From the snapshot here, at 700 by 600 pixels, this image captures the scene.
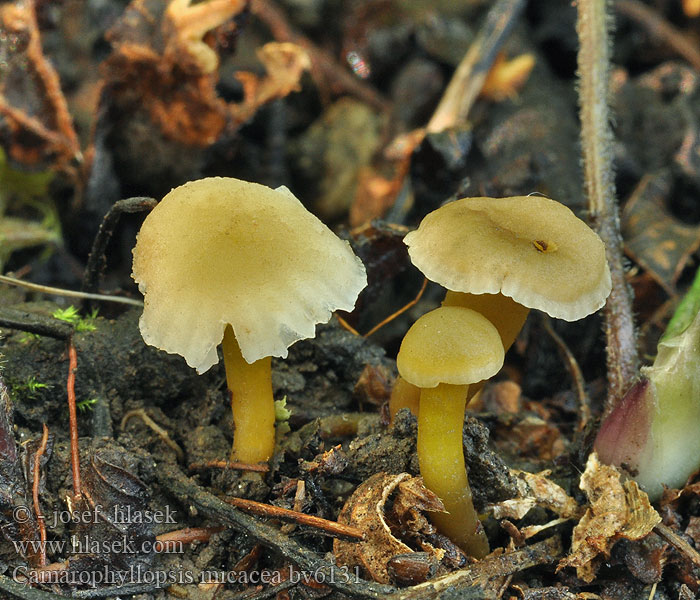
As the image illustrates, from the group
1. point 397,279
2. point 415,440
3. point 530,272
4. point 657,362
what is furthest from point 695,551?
point 397,279

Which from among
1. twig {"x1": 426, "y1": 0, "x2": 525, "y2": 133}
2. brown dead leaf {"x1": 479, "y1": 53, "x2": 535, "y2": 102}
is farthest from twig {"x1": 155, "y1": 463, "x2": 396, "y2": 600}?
brown dead leaf {"x1": 479, "y1": 53, "x2": 535, "y2": 102}

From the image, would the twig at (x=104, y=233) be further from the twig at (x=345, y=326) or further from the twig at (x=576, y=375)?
the twig at (x=576, y=375)

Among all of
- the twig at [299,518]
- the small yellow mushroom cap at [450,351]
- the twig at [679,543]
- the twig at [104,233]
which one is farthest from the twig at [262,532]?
the twig at [679,543]

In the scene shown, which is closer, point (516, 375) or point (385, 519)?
point (385, 519)

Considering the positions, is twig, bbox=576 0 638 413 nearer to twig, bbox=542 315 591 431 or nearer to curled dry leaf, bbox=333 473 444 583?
twig, bbox=542 315 591 431

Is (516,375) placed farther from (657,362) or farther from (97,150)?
(97,150)

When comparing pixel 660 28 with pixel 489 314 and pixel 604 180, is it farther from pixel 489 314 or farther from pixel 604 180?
pixel 489 314

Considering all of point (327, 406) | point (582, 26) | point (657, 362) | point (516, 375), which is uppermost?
point (582, 26)
